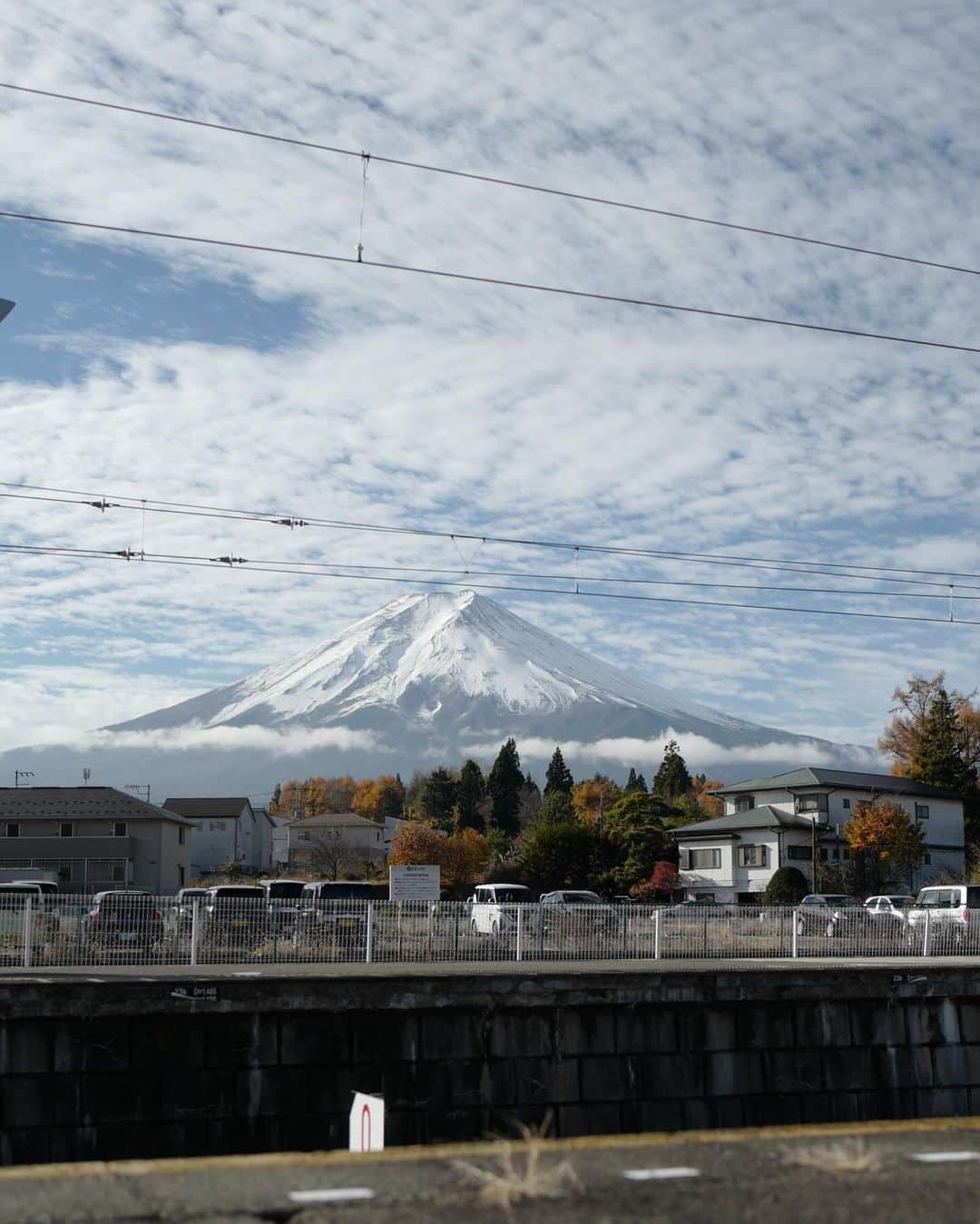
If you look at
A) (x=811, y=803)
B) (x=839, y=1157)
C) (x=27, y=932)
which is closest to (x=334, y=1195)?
(x=839, y=1157)

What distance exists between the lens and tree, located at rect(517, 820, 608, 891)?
6756 centimetres

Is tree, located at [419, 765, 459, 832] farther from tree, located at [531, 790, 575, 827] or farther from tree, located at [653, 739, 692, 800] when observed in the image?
tree, located at [653, 739, 692, 800]

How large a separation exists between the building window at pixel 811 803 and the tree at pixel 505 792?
48.1 m

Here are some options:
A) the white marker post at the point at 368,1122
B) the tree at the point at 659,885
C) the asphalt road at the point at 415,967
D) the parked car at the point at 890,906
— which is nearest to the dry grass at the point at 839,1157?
the white marker post at the point at 368,1122

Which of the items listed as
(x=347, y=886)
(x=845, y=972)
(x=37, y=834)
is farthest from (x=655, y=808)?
(x=845, y=972)

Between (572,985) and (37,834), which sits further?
(37,834)

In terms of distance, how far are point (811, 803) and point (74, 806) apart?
38050 millimetres

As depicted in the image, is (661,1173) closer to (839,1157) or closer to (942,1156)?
(839,1157)

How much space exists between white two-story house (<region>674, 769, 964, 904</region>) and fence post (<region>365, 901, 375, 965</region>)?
4077 cm

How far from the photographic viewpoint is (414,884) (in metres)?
35.8

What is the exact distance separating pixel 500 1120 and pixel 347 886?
22.7 metres

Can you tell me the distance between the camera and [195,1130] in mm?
14820

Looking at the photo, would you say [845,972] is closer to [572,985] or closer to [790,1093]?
[790,1093]

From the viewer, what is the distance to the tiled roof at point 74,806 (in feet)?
224
